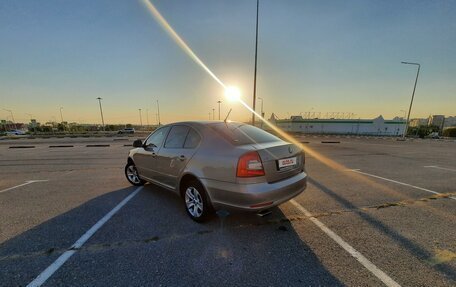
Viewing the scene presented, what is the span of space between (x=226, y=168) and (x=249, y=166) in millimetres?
329

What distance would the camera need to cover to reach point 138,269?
2.37 metres

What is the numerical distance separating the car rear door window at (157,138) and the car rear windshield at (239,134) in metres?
1.32

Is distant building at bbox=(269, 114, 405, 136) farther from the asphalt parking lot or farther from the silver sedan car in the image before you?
the silver sedan car

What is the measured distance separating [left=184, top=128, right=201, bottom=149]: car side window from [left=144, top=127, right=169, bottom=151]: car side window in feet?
2.95

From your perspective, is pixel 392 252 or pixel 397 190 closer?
pixel 392 252

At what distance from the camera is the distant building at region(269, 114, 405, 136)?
67.6 meters

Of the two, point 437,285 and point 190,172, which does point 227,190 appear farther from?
point 437,285

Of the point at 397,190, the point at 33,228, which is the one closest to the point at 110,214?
the point at 33,228

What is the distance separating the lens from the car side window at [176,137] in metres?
3.88

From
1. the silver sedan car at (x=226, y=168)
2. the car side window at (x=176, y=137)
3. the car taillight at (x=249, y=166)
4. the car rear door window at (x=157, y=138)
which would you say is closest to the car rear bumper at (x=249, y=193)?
the silver sedan car at (x=226, y=168)

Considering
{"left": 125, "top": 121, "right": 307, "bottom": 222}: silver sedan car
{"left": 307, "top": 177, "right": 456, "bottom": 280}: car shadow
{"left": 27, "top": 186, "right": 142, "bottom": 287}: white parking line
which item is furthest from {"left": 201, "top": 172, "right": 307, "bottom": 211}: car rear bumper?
{"left": 27, "top": 186, "right": 142, "bottom": 287}: white parking line

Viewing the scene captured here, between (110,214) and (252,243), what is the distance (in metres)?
2.65

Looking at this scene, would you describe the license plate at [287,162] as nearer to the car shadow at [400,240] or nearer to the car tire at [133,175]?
the car shadow at [400,240]

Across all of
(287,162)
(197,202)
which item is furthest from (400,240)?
(197,202)
